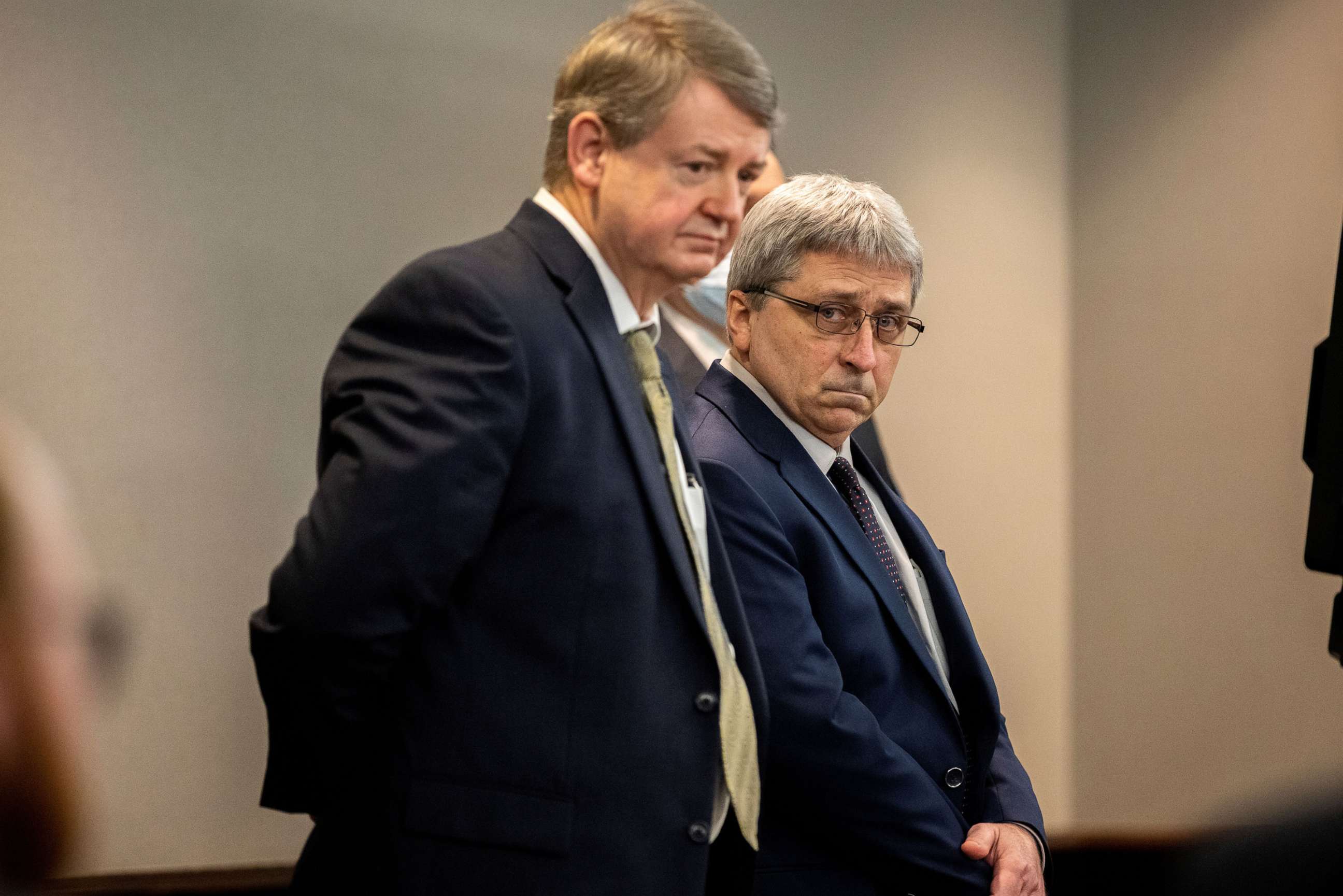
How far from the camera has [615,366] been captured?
1488 mm

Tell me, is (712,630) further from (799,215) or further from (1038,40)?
(1038,40)

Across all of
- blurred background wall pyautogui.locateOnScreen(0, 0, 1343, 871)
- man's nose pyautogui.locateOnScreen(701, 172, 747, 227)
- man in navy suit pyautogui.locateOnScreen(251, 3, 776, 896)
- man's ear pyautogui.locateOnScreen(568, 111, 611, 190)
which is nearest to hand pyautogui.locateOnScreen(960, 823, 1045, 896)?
man in navy suit pyautogui.locateOnScreen(251, 3, 776, 896)

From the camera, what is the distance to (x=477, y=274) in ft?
4.63

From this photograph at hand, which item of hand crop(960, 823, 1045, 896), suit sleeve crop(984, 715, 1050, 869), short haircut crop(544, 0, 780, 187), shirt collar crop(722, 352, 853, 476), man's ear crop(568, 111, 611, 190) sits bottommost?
hand crop(960, 823, 1045, 896)

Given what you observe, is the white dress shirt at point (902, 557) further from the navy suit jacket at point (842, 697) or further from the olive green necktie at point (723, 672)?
the olive green necktie at point (723, 672)

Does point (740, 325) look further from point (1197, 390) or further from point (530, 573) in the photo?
point (1197, 390)

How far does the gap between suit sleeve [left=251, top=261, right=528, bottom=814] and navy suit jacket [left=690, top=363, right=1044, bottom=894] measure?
1.72 ft

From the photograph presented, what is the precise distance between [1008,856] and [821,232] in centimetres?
93

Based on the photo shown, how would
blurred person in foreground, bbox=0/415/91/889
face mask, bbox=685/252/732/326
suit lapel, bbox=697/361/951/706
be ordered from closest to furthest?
blurred person in foreground, bbox=0/415/91/889 → suit lapel, bbox=697/361/951/706 → face mask, bbox=685/252/732/326

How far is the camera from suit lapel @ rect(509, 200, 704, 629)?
4.79 feet

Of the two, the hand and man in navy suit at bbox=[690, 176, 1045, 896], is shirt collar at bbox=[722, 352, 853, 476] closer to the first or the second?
man in navy suit at bbox=[690, 176, 1045, 896]

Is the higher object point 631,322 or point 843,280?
point 843,280

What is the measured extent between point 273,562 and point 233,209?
829 mm

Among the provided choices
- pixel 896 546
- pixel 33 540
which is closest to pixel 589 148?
pixel 896 546
